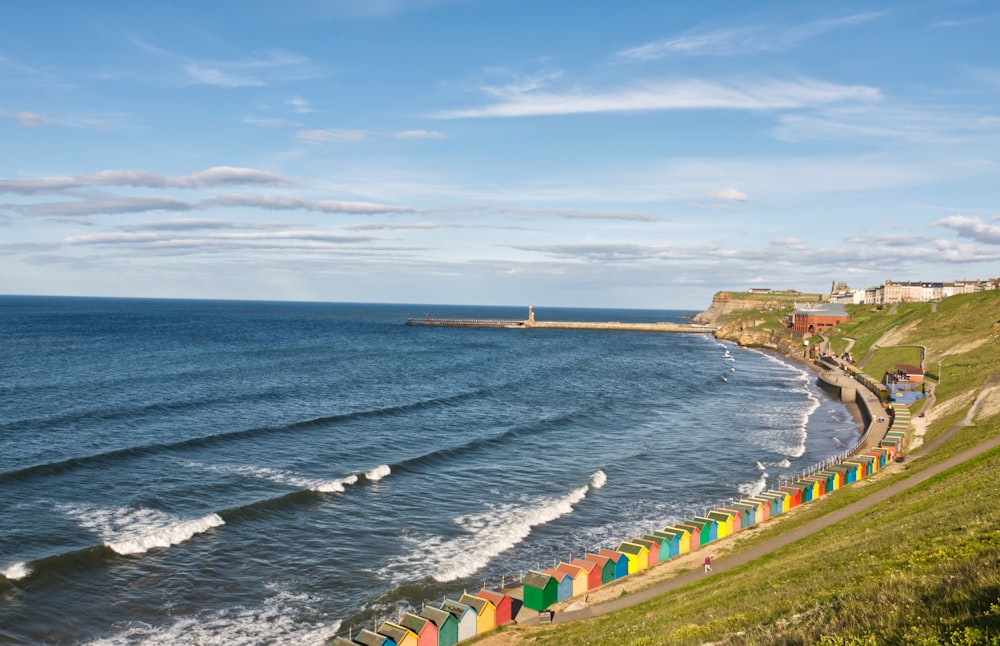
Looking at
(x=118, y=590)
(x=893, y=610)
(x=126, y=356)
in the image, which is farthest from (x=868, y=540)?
(x=126, y=356)

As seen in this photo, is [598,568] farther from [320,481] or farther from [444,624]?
[320,481]

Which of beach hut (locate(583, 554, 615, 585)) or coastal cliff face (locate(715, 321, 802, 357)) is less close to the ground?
coastal cliff face (locate(715, 321, 802, 357))

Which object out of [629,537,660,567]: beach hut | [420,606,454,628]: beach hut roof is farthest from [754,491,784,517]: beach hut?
[420,606,454,628]: beach hut roof

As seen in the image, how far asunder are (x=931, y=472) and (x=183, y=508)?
44.5 m

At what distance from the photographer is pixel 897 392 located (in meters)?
79.6

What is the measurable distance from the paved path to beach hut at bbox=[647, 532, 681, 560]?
8.31ft

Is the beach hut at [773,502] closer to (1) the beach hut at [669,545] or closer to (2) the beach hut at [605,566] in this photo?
(1) the beach hut at [669,545]

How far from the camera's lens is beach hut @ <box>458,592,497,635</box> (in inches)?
1117

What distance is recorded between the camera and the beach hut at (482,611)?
28.4m

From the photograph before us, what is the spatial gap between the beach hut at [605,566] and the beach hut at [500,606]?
541cm

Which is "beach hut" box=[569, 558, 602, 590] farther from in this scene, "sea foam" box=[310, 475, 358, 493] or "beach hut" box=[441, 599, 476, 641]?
"sea foam" box=[310, 475, 358, 493]

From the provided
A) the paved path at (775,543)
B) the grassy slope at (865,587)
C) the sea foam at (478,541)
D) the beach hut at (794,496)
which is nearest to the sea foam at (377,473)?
the sea foam at (478,541)

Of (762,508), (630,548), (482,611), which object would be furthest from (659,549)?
(482,611)

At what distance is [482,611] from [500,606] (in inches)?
43.3
